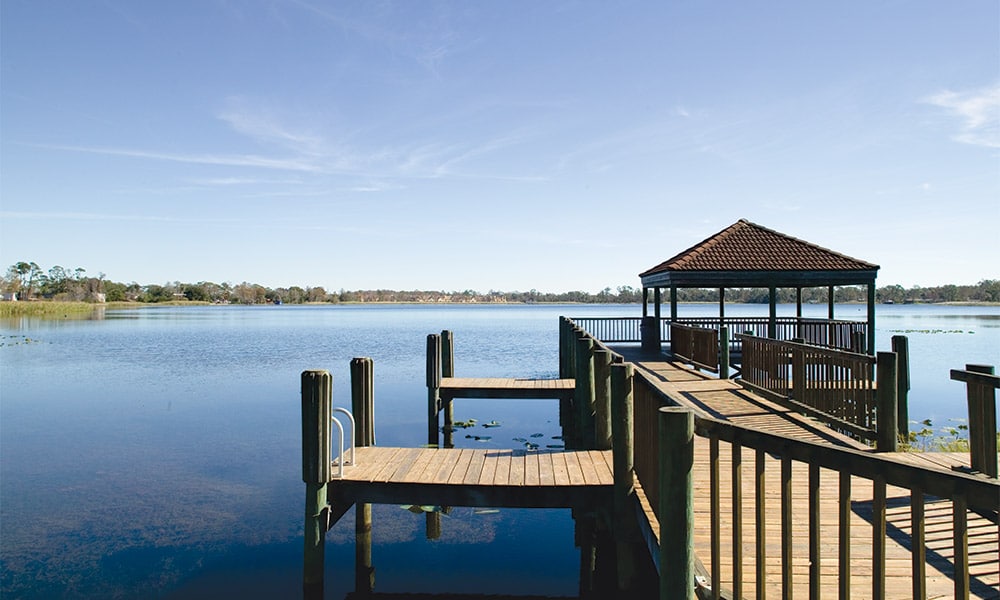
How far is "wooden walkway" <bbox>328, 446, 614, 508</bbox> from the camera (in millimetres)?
6062

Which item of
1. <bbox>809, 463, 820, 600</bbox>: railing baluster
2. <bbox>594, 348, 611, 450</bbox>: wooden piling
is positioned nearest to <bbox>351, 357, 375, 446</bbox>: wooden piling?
<bbox>594, 348, 611, 450</bbox>: wooden piling

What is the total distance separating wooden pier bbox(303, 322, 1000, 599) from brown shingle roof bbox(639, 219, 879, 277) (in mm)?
8778

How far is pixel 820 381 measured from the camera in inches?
355

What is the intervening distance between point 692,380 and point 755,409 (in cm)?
349

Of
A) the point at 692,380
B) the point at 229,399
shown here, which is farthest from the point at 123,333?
the point at 692,380

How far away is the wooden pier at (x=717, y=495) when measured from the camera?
2688 mm

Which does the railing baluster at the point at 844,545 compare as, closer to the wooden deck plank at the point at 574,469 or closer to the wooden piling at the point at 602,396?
the wooden deck plank at the point at 574,469

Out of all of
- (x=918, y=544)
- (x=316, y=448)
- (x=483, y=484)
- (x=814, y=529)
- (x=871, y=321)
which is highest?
(x=871, y=321)

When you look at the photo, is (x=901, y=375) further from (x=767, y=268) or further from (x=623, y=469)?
(x=767, y=268)

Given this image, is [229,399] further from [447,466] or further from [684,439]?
[684,439]

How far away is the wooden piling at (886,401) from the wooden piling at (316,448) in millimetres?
5686

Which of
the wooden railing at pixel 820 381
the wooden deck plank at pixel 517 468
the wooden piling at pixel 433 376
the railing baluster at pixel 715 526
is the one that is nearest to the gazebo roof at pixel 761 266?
the wooden railing at pixel 820 381

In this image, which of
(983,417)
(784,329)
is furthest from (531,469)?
(784,329)

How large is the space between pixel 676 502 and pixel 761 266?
16111mm
